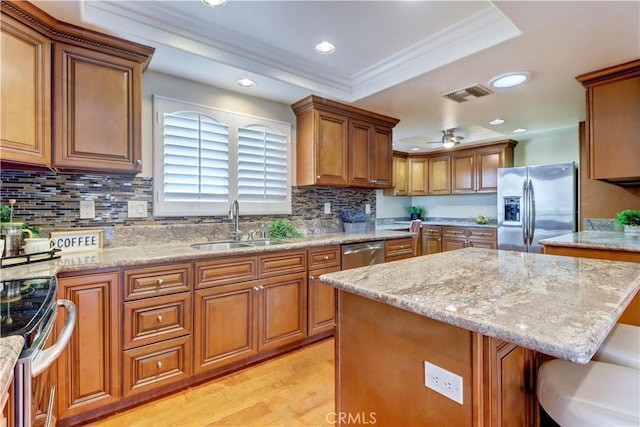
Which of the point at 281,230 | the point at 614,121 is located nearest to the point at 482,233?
the point at 614,121

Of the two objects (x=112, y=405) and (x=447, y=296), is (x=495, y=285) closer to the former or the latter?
(x=447, y=296)

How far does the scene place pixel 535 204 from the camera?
4.13m

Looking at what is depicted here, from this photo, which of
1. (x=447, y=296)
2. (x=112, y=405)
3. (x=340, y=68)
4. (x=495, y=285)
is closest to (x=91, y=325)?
(x=112, y=405)

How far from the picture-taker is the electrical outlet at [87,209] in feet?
6.86

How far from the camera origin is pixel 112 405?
177cm

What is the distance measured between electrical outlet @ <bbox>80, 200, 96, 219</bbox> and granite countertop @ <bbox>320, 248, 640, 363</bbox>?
181 centimetres

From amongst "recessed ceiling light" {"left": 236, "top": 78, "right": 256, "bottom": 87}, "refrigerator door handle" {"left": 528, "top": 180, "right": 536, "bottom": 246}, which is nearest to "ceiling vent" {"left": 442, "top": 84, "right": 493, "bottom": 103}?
"recessed ceiling light" {"left": 236, "top": 78, "right": 256, "bottom": 87}

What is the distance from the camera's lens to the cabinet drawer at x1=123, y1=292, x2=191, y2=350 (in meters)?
1.78

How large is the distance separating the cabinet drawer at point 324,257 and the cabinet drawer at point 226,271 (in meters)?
0.51

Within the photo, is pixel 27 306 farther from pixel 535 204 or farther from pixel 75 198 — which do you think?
pixel 535 204

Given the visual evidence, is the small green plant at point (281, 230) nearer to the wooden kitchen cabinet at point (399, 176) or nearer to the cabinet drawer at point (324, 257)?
the cabinet drawer at point (324, 257)

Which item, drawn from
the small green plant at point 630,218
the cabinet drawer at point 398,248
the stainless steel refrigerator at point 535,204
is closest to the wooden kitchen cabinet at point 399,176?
the stainless steel refrigerator at point 535,204

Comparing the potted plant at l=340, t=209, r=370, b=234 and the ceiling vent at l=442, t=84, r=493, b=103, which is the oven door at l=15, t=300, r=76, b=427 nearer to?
the potted plant at l=340, t=209, r=370, b=234

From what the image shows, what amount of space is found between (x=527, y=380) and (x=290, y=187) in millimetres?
2483
